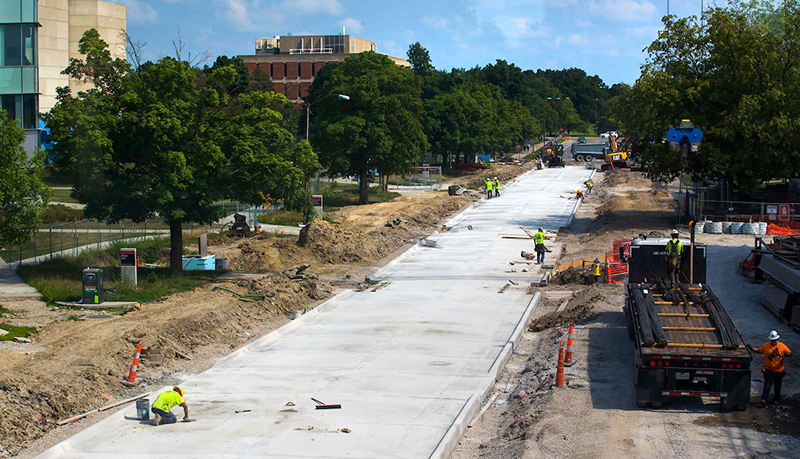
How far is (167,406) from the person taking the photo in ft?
44.2

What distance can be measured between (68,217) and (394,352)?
114 ft

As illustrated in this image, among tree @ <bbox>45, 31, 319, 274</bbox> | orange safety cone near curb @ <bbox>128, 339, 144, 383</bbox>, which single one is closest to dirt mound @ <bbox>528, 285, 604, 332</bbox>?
orange safety cone near curb @ <bbox>128, 339, 144, 383</bbox>

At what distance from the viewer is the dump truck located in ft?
42.9

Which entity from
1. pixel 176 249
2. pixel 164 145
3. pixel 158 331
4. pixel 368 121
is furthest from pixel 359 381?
pixel 368 121

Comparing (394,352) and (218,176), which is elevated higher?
(218,176)

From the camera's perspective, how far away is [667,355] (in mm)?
13242

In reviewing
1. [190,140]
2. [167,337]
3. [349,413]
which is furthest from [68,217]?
[349,413]

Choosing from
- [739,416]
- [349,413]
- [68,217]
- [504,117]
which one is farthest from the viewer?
[504,117]

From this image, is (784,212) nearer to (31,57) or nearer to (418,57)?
(31,57)

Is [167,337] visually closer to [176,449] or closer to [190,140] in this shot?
[176,449]

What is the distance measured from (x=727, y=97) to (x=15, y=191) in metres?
34.4

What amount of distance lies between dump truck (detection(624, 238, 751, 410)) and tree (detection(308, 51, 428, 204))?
37.9 m

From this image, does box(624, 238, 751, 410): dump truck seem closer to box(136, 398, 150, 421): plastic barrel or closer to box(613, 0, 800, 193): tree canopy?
box(136, 398, 150, 421): plastic barrel

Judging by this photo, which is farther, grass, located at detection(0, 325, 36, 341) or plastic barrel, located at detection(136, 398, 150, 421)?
grass, located at detection(0, 325, 36, 341)
